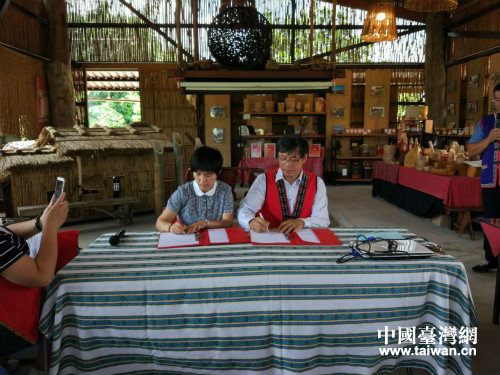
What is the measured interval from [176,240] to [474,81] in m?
8.19

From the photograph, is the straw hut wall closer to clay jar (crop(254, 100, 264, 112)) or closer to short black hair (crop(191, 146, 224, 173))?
clay jar (crop(254, 100, 264, 112))

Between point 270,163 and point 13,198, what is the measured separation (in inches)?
177

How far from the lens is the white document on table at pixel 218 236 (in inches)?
81.2

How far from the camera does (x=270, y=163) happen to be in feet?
26.4

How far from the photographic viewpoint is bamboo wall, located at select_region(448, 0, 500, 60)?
7527 millimetres

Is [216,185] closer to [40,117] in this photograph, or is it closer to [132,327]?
[132,327]

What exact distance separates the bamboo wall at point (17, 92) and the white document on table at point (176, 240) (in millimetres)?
5726

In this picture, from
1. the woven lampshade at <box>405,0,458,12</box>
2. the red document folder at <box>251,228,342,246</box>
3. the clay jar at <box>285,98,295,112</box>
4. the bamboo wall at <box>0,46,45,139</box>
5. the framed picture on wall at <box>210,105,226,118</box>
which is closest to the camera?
the red document folder at <box>251,228,342,246</box>

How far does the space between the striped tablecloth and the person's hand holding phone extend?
21cm

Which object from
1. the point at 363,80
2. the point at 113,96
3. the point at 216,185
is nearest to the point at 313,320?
the point at 216,185

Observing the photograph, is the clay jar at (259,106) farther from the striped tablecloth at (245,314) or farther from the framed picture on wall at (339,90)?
the striped tablecloth at (245,314)

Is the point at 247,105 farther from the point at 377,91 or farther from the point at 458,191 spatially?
the point at 458,191

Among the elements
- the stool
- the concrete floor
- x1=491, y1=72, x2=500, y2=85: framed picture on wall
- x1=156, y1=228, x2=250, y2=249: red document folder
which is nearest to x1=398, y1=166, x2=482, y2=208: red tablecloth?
the stool

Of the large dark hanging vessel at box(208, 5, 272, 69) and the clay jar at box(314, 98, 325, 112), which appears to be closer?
the large dark hanging vessel at box(208, 5, 272, 69)
